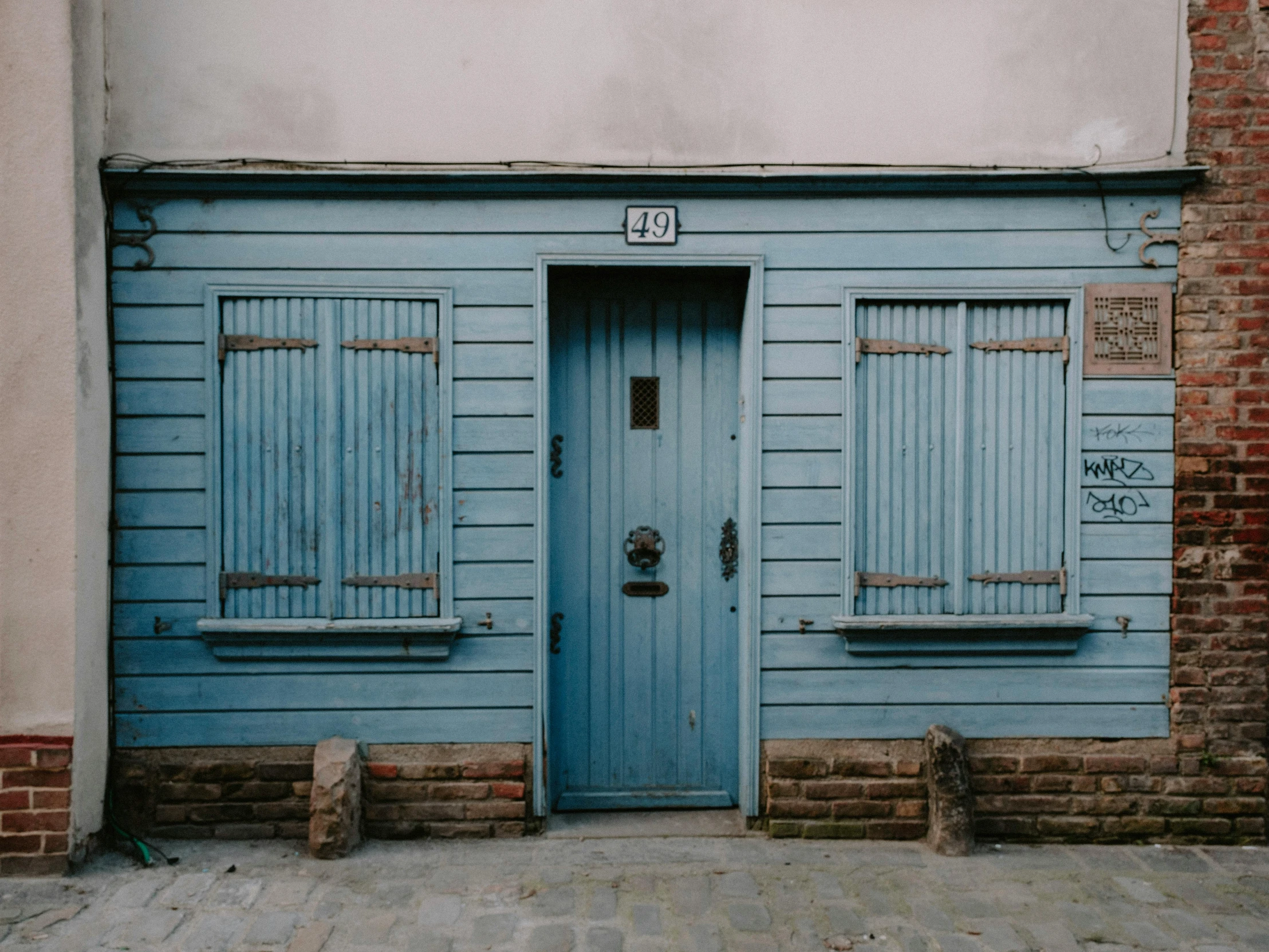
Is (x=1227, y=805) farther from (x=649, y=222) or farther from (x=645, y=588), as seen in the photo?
(x=649, y=222)

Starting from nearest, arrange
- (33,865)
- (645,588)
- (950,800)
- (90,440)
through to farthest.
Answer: (33,865)
(90,440)
(950,800)
(645,588)

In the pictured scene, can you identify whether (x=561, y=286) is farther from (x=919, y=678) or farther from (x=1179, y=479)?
(x=1179, y=479)

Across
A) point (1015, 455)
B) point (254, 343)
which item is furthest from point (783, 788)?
point (254, 343)

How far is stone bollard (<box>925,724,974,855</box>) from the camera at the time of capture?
406 cm

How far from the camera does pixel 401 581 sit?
420 cm

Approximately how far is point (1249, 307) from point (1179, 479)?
829mm

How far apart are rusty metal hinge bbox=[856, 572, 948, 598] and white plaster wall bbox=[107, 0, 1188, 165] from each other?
1.90 m

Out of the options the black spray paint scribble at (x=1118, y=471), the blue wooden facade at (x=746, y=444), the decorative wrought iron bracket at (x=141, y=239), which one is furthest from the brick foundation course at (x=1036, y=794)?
the decorative wrought iron bracket at (x=141, y=239)

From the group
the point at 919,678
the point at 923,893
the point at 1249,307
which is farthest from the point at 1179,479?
the point at 923,893

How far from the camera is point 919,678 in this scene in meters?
4.29

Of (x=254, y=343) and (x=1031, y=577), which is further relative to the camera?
(x=1031, y=577)

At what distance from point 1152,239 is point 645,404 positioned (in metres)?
2.42

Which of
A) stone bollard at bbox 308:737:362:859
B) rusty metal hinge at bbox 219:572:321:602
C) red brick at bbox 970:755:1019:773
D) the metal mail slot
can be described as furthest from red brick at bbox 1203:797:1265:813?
rusty metal hinge at bbox 219:572:321:602

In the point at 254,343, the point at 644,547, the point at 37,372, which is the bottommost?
the point at 644,547
